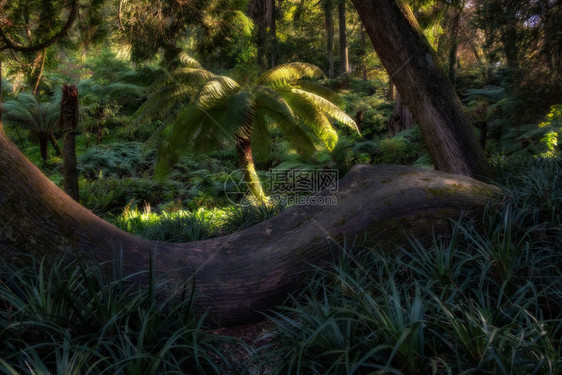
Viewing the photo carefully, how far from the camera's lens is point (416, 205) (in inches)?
109

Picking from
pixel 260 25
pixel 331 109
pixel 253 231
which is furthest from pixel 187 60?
pixel 260 25

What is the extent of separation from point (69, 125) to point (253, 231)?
4.47m

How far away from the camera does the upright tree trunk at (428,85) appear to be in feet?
12.3

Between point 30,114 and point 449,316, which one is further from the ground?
point 30,114

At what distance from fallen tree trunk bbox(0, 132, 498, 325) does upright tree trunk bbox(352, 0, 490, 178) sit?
833mm

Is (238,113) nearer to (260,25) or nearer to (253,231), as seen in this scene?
(253,231)

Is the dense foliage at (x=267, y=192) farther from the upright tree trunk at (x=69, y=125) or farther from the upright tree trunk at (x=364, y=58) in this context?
the upright tree trunk at (x=364, y=58)

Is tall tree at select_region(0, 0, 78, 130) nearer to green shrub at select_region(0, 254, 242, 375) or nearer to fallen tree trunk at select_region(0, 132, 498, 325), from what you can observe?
fallen tree trunk at select_region(0, 132, 498, 325)

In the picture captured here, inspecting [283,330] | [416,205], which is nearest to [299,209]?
[416,205]

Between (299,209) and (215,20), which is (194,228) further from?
(215,20)

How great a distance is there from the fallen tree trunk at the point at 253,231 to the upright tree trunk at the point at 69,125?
3.95 meters

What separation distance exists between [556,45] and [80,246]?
708 cm

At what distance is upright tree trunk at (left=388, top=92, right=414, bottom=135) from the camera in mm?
11602

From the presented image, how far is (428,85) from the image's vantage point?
375 centimetres
